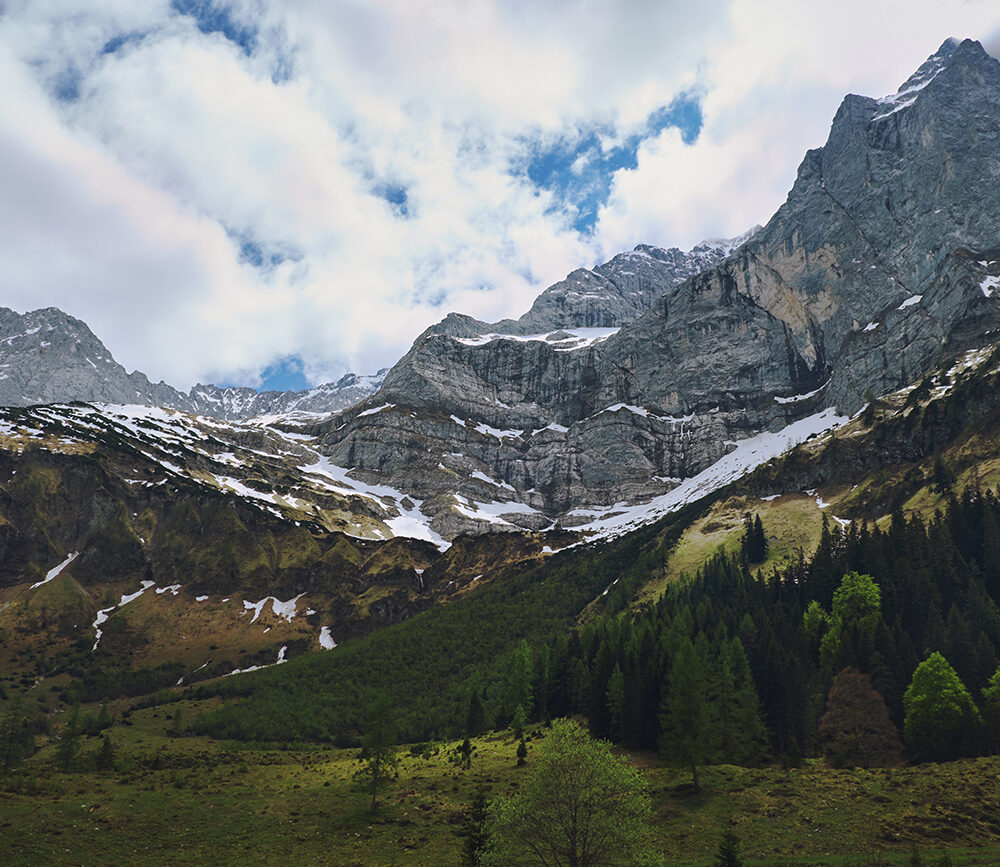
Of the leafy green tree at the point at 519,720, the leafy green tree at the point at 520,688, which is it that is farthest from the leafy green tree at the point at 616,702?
the leafy green tree at the point at 520,688

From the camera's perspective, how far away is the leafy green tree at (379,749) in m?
52.4

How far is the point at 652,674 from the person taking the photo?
218 ft

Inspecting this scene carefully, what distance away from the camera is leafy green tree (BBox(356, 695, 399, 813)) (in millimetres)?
52372

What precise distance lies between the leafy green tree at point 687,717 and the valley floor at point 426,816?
2387mm

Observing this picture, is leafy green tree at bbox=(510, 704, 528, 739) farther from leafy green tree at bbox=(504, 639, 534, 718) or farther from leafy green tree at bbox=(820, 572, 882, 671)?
leafy green tree at bbox=(820, 572, 882, 671)

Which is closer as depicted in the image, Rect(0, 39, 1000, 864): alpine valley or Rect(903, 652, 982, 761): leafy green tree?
Rect(0, 39, 1000, 864): alpine valley

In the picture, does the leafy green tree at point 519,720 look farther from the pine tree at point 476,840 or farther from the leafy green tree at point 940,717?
the pine tree at point 476,840

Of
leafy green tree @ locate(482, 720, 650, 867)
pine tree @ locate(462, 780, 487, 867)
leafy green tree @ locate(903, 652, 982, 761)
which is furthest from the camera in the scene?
leafy green tree @ locate(903, 652, 982, 761)

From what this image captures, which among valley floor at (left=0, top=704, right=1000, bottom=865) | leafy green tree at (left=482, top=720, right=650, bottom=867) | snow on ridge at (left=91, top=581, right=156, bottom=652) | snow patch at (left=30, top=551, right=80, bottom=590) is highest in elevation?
snow patch at (left=30, top=551, right=80, bottom=590)

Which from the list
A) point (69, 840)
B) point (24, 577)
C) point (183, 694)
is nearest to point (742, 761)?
point (69, 840)

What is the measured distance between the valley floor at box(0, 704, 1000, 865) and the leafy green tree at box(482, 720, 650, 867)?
254 inches

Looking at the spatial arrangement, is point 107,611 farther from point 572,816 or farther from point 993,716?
point 993,716

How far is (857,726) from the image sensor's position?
6247cm

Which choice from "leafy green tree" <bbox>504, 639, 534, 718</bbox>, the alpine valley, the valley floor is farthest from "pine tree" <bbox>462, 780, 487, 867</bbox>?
"leafy green tree" <bbox>504, 639, 534, 718</bbox>
